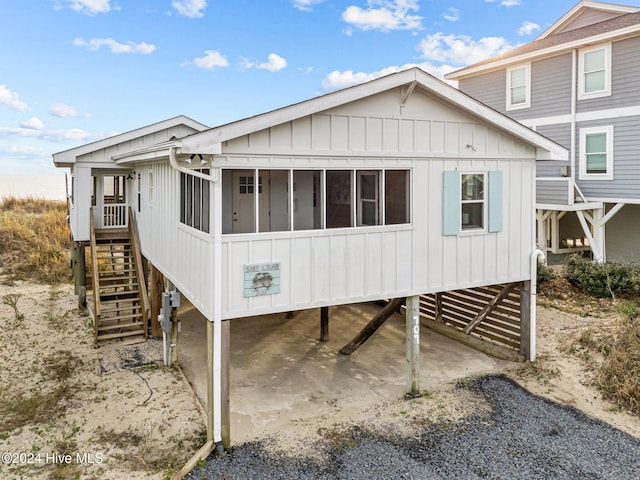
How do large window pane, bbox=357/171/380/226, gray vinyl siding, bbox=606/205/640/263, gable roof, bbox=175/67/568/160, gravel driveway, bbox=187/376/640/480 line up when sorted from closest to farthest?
1. gravel driveway, bbox=187/376/640/480
2. gable roof, bbox=175/67/568/160
3. large window pane, bbox=357/171/380/226
4. gray vinyl siding, bbox=606/205/640/263

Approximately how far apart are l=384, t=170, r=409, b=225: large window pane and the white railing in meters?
8.92

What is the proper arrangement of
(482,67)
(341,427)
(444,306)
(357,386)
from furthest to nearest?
(482,67)
(444,306)
(357,386)
(341,427)

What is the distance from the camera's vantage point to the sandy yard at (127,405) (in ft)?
19.6

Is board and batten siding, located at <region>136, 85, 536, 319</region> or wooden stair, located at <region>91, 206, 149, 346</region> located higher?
board and batten siding, located at <region>136, 85, 536, 319</region>

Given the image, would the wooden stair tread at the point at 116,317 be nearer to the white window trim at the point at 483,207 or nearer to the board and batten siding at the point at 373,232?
the board and batten siding at the point at 373,232

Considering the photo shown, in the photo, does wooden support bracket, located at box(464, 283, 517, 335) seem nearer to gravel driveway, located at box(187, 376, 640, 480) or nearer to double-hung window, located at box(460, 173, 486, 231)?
double-hung window, located at box(460, 173, 486, 231)

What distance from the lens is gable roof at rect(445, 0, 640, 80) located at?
1335cm

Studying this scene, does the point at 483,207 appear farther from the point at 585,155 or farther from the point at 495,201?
the point at 585,155

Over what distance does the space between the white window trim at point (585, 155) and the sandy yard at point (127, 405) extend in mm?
5232

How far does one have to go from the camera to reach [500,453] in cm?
605

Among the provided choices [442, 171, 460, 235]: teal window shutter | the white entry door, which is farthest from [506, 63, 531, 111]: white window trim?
the white entry door

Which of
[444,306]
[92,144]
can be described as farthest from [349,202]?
[92,144]

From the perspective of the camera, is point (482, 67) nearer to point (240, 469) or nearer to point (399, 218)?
point (399, 218)

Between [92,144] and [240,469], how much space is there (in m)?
9.78
